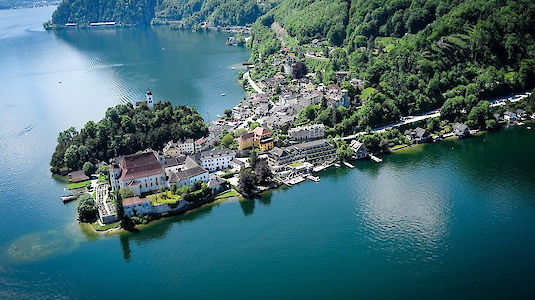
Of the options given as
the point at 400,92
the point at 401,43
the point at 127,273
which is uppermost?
the point at 401,43

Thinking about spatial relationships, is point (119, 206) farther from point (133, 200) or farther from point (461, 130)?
point (461, 130)

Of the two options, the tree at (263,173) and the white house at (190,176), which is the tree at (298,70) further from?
the white house at (190,176)

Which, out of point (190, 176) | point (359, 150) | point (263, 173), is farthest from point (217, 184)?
point (359, 150)

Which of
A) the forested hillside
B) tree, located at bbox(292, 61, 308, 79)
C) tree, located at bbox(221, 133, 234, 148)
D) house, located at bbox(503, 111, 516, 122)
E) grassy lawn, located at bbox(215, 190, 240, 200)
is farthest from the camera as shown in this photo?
tree, located at bbox(292, 61, 308, 79)

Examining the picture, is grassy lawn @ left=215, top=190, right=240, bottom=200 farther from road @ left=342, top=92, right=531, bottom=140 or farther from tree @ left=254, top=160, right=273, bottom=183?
road @ left=342, top=92, right=531, bottom=140

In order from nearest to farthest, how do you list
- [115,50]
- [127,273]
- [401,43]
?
1. [127,273]
2. [401,43]
3. [115,50]

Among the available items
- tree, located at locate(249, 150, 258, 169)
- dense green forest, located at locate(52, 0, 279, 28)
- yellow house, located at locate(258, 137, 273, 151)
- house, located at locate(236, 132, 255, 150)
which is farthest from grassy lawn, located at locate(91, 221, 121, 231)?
dense green forest, located at locate(52, 0, 279, 28)

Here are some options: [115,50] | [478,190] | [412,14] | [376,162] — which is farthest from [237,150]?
[115,50]

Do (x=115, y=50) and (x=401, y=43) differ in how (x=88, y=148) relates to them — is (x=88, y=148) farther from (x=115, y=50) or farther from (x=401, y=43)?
(x=115, y=50)
